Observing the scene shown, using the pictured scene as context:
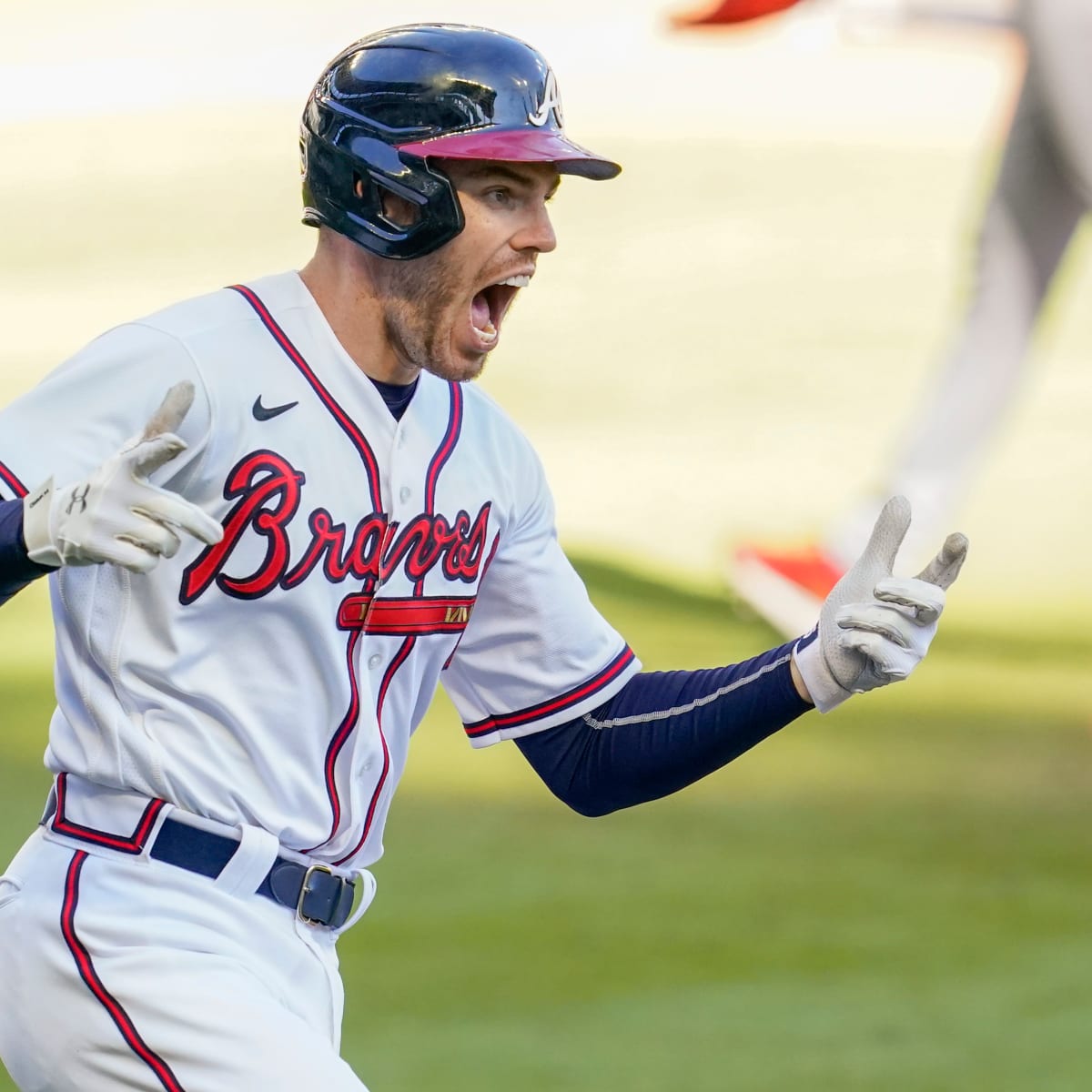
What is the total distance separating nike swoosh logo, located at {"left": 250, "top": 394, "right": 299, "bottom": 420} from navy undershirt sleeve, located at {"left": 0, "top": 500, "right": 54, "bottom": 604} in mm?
334

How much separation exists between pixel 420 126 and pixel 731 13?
885 cm

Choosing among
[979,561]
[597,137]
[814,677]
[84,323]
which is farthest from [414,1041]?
[597,137]

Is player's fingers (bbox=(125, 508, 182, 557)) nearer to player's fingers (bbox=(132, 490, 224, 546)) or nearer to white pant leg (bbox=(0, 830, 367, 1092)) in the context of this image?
player's fingers (bbox=(132, 490, 224, 546))

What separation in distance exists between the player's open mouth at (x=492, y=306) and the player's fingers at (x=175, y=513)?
1.88ft

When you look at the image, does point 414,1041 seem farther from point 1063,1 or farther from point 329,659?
point 1063,1

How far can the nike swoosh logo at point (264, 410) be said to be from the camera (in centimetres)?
262

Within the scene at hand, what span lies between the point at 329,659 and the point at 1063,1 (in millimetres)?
5340

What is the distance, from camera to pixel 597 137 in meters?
13.6

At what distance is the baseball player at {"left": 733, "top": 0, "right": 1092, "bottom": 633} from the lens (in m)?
7.38

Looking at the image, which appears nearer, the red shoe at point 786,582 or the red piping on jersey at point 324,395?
the red piping on jersey at point 324,395

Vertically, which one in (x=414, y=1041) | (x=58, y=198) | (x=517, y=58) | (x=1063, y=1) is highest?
(x=517, y=58)

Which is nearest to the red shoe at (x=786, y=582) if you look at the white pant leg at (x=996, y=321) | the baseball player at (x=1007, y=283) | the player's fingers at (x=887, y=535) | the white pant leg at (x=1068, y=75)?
the baseball player at (x=1007, y=283)

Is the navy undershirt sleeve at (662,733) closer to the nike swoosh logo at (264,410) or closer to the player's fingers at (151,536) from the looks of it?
the nike swoosh logo at (264,410)

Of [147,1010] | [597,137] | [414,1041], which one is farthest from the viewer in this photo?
[597,137]
